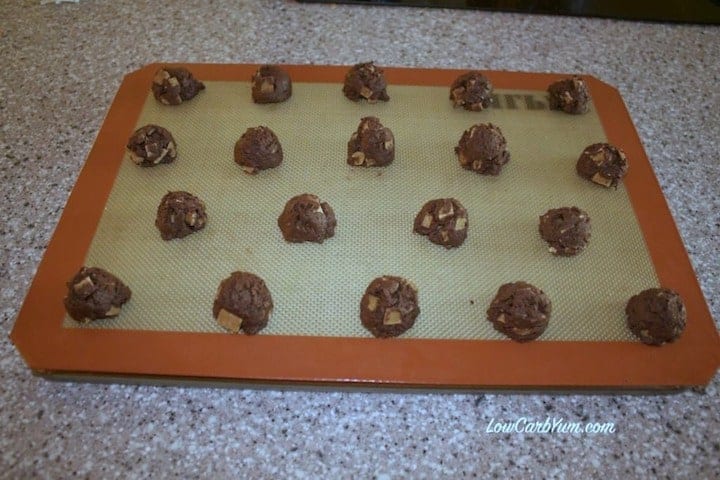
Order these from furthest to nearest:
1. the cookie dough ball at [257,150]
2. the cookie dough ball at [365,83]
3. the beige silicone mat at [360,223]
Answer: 1. the cookie dough ball at [365,83]
2. the cookie dough ball at [257,150]
3. the beige silicone mat at [360,223]

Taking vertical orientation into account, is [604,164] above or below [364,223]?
above

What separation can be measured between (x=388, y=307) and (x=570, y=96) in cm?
62

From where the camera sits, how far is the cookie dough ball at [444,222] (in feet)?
3.00

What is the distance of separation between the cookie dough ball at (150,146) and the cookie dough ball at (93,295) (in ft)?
0.85

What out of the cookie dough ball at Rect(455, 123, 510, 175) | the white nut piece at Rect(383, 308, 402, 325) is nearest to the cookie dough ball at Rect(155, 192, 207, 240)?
the white nut piece at Rect(383, 308, 402, 325)

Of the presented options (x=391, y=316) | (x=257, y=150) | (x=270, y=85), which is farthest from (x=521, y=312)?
(x=270, y=85)

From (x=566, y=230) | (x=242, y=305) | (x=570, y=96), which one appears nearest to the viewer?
(x=242, y=305)

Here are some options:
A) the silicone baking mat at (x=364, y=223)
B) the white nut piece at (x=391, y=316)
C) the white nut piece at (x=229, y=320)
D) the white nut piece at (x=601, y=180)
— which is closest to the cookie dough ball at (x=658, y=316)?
the silicone baking mat at (x=364, y=223)

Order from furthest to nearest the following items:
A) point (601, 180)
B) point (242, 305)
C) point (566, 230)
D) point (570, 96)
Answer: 1. point (570, 96)
2. point (601, 180)
3. point (566, 230)
4. point (242, 305)

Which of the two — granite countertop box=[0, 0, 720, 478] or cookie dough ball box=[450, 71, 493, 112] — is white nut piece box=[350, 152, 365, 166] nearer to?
cookie dough ball box=[450, 71, 493, 112]

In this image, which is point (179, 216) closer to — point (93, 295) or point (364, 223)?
point (93, 295)

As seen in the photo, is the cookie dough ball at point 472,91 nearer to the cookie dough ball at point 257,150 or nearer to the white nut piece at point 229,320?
the cookie dough ball at point 257,150

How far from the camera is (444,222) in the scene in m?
0.92

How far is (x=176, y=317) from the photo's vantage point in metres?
Answer: 0.85
